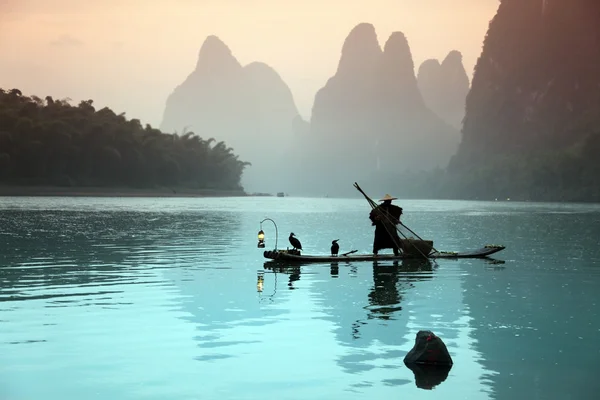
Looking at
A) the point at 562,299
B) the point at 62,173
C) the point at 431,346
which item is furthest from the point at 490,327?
the point at 62,173

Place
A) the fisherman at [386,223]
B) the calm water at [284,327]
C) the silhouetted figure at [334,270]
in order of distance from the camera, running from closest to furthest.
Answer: the calm water at [284,327] → the silhouetted figure at [334,270] → the fisherman at [386,223]

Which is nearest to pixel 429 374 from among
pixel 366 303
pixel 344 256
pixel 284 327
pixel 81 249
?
pixel 284 327

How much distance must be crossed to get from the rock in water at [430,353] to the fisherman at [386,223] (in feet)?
49.5

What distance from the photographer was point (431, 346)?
37.7ft

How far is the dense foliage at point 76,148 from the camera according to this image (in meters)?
107

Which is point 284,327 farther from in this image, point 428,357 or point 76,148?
point 76,148

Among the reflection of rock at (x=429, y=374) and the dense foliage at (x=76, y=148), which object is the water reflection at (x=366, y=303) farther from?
the dense foliage at (x=76, y=148)

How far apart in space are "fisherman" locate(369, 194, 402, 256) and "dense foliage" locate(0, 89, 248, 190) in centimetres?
8366

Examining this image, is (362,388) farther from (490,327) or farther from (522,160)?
(522,160)

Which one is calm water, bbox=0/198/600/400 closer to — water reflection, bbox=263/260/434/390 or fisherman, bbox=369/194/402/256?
water reflection, bbox=263/260/434/390

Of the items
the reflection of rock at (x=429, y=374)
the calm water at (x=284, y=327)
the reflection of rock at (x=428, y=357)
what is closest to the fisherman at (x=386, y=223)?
the calm water at (x=284, y=327)

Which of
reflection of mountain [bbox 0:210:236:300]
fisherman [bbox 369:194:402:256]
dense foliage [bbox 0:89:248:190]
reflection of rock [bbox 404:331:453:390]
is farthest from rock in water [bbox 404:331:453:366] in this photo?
dense foliage [bbox 0:89:248:190]

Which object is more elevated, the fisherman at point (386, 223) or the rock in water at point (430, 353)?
the fisherman at point (386, 223)

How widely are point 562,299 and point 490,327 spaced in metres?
4.97
